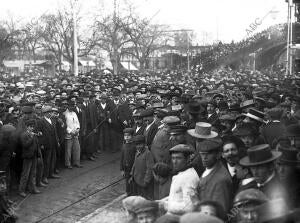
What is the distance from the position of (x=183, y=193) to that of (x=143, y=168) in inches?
105

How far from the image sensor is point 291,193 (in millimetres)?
4520

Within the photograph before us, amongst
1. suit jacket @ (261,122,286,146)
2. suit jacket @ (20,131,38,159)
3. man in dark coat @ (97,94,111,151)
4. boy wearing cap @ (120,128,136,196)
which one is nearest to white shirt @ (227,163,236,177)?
suit jacket @ (261,122,286,146)

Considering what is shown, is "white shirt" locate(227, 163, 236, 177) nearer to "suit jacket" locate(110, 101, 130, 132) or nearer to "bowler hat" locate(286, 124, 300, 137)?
"bowler hat" locate(286, 124, 300, 137)

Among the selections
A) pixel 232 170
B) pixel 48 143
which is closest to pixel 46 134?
pixel 48 143

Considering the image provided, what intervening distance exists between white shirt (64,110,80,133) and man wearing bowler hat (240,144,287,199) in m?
7.51

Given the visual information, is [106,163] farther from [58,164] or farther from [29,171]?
[29,171]

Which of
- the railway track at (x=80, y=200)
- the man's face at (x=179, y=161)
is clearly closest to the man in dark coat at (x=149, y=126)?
the railway track at (x=80, y=200)

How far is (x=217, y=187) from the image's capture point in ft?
16.5

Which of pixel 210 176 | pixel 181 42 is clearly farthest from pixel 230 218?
pixel 181 42

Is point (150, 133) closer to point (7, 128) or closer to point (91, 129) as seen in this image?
point (7, 128)

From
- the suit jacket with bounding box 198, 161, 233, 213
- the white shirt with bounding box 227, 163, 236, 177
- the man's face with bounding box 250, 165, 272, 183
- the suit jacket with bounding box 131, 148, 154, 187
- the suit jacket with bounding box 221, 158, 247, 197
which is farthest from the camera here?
the suit jacket with bounding box 131, 148, 154, 187

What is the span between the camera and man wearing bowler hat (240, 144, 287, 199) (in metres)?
4.49

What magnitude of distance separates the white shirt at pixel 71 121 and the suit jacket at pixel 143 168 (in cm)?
401

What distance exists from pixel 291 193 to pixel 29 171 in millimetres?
6435
